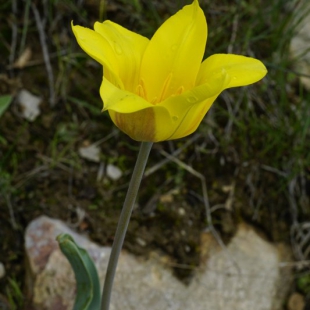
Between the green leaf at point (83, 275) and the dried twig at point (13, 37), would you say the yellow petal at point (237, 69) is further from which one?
the dried twig at point (13, 37)

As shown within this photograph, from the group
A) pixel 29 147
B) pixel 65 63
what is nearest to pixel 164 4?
pixel 65 63

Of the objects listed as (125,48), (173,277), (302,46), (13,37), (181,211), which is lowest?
(173,277)

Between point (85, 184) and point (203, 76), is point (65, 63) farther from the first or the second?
point (203, 76)

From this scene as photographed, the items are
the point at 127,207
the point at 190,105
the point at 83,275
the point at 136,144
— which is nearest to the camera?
the point at 190,105

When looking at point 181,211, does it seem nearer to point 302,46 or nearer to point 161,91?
point 161,91

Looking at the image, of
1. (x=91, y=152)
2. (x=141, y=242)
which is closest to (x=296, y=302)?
(x=141, y=242)

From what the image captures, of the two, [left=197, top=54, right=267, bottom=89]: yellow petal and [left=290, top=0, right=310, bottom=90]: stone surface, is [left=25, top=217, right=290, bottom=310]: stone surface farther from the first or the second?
[left=197, top=54, right=267, bottom=89]: yellow petal
